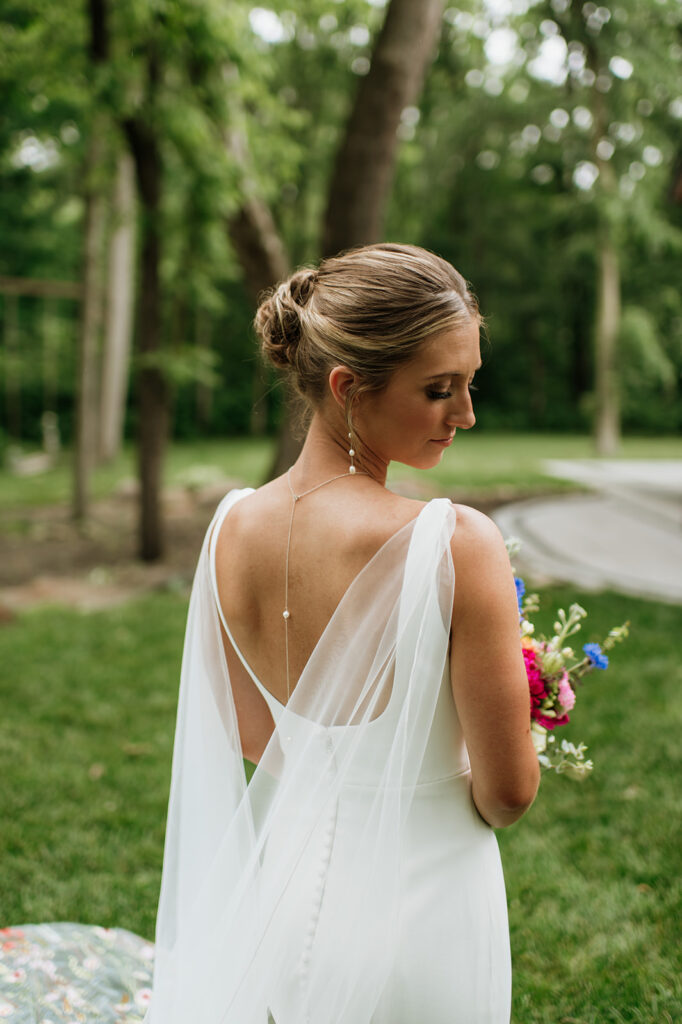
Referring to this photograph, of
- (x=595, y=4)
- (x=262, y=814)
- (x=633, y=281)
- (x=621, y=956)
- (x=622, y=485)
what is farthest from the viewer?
(x=633, y=281)

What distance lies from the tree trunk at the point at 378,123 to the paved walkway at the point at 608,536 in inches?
118

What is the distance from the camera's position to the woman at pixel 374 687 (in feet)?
4.44

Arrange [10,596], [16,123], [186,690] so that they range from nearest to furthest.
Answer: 1. [186,690]
2. [10,596]
3. [16,123]

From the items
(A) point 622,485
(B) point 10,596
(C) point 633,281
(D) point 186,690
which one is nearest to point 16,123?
(B) point 10,596

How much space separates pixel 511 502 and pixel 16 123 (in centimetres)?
799

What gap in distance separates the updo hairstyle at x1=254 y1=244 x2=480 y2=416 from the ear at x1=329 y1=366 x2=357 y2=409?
0.5 inches

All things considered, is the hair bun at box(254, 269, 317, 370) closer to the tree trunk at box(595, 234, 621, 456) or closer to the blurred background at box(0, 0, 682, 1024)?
the blurred background at box(0, 0, 682, 1024)

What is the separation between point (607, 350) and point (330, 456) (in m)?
19.9

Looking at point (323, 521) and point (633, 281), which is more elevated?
point (323, 521)

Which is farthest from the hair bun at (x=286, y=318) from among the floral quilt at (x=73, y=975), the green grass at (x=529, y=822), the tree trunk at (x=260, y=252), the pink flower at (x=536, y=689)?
the tree trunk at (x=260, y=252)

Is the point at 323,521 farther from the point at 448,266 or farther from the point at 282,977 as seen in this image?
the point at 282,977

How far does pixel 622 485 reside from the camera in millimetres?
12320

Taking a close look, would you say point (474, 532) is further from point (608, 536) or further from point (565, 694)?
point (608, 536)

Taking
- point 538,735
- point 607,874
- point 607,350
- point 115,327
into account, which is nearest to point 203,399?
point 115,327
